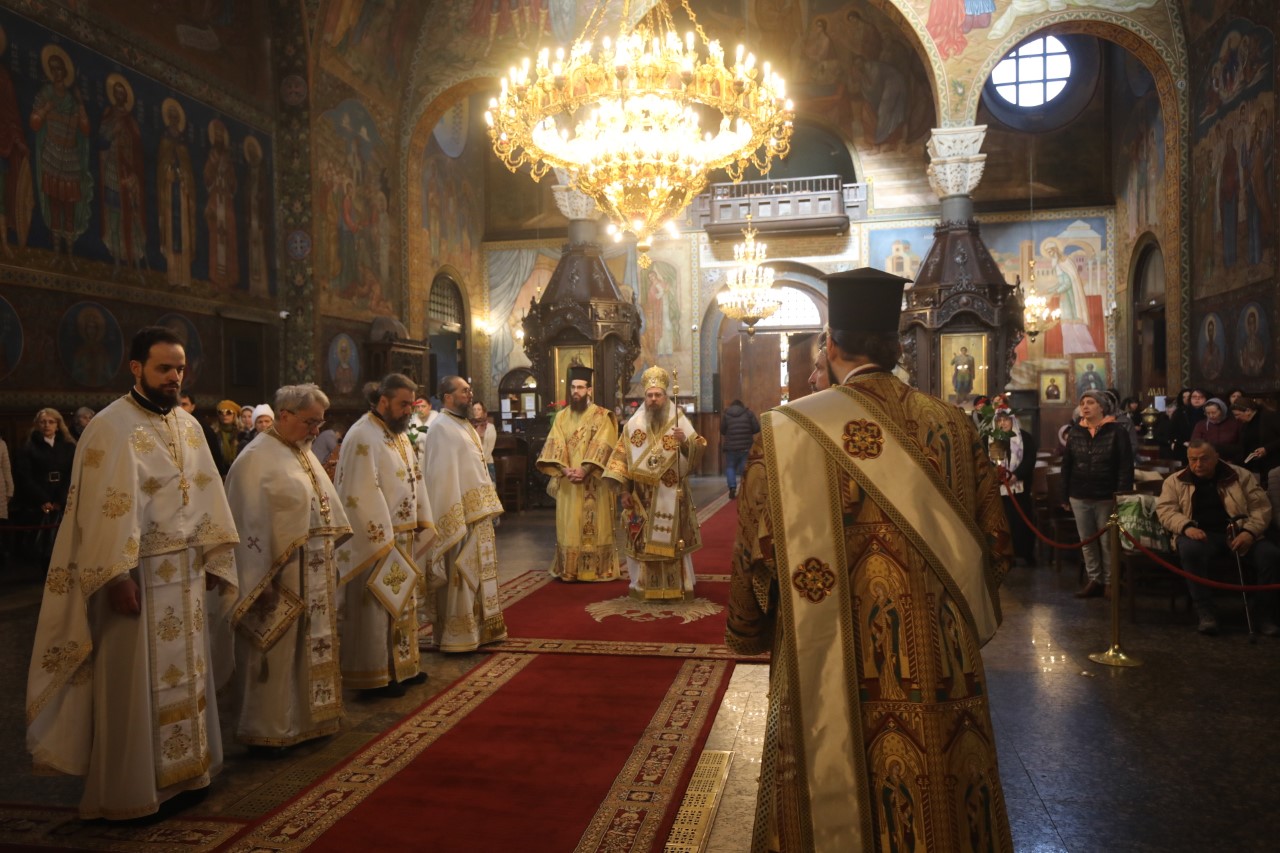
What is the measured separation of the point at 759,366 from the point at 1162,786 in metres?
16.5

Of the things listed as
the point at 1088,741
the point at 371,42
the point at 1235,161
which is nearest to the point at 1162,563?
the point at 1088,741

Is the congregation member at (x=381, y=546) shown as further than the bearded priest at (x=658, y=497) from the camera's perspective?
No

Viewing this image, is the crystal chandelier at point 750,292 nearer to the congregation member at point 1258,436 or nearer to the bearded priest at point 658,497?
the congregation member at point 1258,436

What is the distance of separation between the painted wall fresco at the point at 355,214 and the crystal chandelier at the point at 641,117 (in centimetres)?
584

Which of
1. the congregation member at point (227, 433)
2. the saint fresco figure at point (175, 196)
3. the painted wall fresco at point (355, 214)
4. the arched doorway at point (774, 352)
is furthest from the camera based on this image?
the arched doorway at point (774, 352)

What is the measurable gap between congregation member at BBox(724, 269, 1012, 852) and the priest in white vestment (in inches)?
110

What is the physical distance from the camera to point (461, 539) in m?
6.11

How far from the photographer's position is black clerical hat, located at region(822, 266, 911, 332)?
239cm

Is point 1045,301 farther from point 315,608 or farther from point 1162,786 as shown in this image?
point 315,608

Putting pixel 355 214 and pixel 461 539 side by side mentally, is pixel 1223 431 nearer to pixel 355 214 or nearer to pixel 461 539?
pixel 461 539

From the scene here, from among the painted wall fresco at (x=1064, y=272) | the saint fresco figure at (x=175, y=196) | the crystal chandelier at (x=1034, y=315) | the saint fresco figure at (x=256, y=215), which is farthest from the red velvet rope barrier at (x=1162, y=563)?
the painted wall fresco at (x=1064, y=272)

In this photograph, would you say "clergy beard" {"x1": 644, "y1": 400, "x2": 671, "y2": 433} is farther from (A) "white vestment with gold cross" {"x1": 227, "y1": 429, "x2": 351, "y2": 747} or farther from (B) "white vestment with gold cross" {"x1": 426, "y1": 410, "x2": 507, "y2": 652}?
(A) "white vestment with gold cross" {"x1": 227, "y1": 429, "x2": 351, "y2": 747}

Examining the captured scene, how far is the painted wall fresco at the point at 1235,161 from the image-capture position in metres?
11.6

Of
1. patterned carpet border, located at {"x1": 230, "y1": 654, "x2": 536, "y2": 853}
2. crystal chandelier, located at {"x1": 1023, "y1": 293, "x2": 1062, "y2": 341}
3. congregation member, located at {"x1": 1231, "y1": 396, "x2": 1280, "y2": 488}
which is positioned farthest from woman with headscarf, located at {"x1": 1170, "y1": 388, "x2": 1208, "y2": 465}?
patterned carpet border, located at {"x1": 230, "y1": 654, "x2": 536, "y2": 853}
